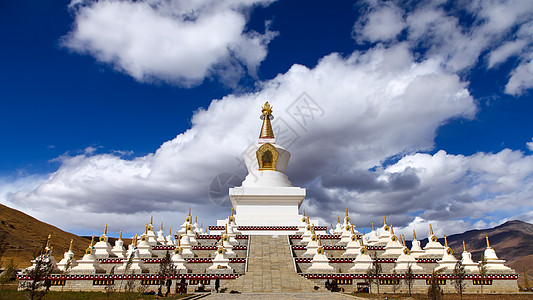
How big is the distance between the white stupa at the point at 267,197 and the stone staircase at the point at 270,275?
4942 millimetres

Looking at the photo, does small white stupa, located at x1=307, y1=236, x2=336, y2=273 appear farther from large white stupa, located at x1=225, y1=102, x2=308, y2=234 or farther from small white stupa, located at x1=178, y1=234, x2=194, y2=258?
large white stupa, located at x1=225, y1=102, x2=308, y2=234

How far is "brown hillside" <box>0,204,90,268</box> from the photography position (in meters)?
33.6

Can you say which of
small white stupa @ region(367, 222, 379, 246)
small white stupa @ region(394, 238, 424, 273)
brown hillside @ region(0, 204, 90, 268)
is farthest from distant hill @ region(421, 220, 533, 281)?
brown hillside @ region(0, 204, 90, 268)

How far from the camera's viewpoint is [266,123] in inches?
1298

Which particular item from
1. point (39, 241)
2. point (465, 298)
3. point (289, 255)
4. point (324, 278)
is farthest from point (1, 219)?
point (465, 298)

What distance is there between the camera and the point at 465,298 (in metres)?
11.8

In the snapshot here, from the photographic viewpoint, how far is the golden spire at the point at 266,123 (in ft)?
105

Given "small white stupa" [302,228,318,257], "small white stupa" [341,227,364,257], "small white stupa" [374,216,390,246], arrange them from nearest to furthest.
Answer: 1. "small white stupa" [341,227,364,257]
2. "small white stupa" [302,228,318,257]
3. "small white stupa" [374,216,390,246]

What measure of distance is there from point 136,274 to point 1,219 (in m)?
33.9

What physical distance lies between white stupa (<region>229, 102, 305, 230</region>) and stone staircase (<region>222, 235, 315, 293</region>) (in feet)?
16.2

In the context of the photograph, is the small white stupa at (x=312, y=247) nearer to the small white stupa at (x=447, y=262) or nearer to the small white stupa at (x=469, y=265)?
the small white stupa at (x=447, y=262)

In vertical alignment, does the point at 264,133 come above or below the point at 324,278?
above

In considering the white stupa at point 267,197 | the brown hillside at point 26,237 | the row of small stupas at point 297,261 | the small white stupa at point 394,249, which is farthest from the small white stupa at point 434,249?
the brown hillside at point 26,237

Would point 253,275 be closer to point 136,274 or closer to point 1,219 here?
point 136,274
